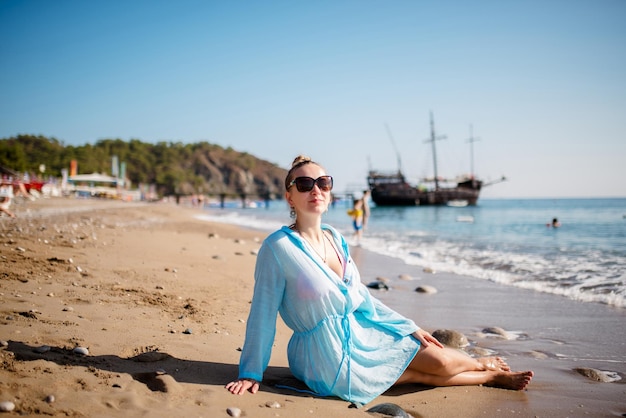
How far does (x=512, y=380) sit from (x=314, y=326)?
65.2 inches

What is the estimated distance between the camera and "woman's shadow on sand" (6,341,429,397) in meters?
2.90

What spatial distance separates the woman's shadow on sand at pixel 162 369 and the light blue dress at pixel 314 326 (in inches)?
9.2

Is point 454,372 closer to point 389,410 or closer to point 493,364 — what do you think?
point 493,364

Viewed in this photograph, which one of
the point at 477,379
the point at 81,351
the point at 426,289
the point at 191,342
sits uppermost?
the point at 81,351

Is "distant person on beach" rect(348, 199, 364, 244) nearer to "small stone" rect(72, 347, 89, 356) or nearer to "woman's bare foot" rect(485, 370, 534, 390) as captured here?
"woman's bare foot" rect(485, 370, 534, 390)

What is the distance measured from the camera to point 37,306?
4098mm

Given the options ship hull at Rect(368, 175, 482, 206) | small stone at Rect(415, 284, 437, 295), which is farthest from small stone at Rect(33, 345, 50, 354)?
ship hull at Rect(368, 175, 482, 206)

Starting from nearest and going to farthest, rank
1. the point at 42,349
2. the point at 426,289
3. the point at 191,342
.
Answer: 1. the point at 42,349
2. the point at 191,342
3. the point at 426,289

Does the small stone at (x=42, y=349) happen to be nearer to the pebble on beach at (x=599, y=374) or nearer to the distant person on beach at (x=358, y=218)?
the pebble on beach at (x=599, y=374)

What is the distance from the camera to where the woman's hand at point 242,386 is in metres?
2.81

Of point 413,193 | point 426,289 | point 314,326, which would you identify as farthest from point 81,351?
point 413,193

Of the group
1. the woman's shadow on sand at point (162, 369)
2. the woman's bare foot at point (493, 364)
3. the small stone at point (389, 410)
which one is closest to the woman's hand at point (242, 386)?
the woman's shadow on sand at point (162, 369)

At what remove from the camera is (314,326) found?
2.92 metres

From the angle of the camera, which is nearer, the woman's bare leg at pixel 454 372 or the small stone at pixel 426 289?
the woman's bare leg at pixel 454 372
